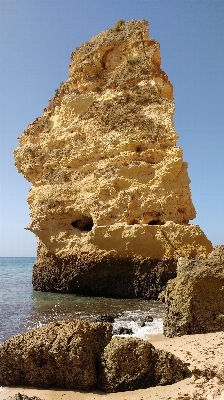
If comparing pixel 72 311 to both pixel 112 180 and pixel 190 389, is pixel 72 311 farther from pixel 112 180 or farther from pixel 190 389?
pixel 190 389

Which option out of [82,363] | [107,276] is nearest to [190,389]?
[82,363]

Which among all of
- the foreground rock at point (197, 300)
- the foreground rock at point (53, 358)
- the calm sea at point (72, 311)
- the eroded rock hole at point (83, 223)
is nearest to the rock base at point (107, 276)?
the calm sea at point (72, 311)

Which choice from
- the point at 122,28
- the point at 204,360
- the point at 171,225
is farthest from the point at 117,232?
the point at 122,28

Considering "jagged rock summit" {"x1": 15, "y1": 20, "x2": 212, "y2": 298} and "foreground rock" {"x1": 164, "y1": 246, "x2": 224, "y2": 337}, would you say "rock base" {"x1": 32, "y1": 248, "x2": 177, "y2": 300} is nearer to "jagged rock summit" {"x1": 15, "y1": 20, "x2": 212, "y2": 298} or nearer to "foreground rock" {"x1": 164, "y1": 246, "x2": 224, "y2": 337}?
"jagged rock summit" {"x1": 15, "y1": 20, "x2": 212, "y2": 298}

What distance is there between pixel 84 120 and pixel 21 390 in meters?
14.0

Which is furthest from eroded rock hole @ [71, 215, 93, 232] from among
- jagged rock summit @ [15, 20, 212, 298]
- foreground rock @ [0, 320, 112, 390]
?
foreground rock @ [0, 320, 112, 390]

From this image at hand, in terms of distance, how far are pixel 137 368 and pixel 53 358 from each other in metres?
1.15

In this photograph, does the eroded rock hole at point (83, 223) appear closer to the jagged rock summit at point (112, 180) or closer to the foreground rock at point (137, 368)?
the jagged rock summit at point (112, 180)

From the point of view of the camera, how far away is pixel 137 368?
459 centimetres

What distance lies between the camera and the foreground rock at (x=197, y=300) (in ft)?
22.7

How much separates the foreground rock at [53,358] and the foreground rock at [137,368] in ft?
0.72

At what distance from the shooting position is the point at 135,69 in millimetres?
17672

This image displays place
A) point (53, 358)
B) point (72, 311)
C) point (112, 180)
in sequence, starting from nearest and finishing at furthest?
point (53, 358), point (72, 311), point (112, 180)

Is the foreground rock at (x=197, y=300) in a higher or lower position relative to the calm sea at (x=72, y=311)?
higher
